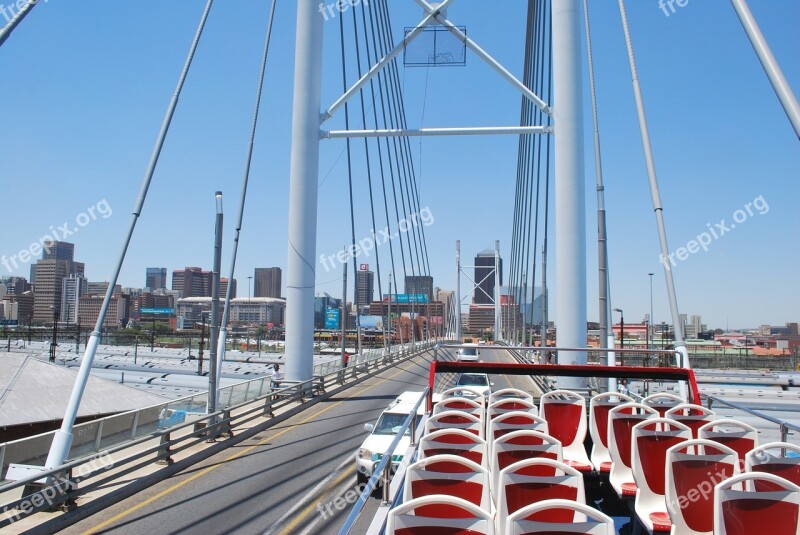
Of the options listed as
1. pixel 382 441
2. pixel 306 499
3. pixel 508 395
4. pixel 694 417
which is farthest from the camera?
pixel 382 441

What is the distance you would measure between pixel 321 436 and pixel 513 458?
1040cm

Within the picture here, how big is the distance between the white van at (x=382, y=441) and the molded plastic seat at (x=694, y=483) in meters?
5.13

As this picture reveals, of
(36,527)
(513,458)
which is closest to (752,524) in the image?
(513,458)

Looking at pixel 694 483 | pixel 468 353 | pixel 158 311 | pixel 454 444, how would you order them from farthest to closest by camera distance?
1. pixel 158 311
2. pixel 468 353
3. pixel 454 444
4. pixel 694 483

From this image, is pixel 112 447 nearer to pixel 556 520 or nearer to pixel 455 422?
pixel 455 422

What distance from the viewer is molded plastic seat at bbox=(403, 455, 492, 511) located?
14.6 feet

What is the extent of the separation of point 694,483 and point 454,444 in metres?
1.95

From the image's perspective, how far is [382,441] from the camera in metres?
11.5

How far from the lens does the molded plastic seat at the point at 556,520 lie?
340 centimetres

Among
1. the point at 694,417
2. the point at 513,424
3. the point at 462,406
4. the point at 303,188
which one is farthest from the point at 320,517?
the point at 303,188

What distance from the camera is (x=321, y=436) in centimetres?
1498

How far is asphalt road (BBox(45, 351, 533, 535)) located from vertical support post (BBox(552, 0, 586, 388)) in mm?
2861

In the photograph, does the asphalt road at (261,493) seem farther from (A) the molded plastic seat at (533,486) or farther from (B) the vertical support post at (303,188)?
(A) the molded plastic seat at (533,486)

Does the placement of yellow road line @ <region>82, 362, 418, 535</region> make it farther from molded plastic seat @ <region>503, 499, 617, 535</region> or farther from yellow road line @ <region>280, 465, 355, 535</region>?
molded plastic seat @ <region>503, 499, 617, 535</region>
